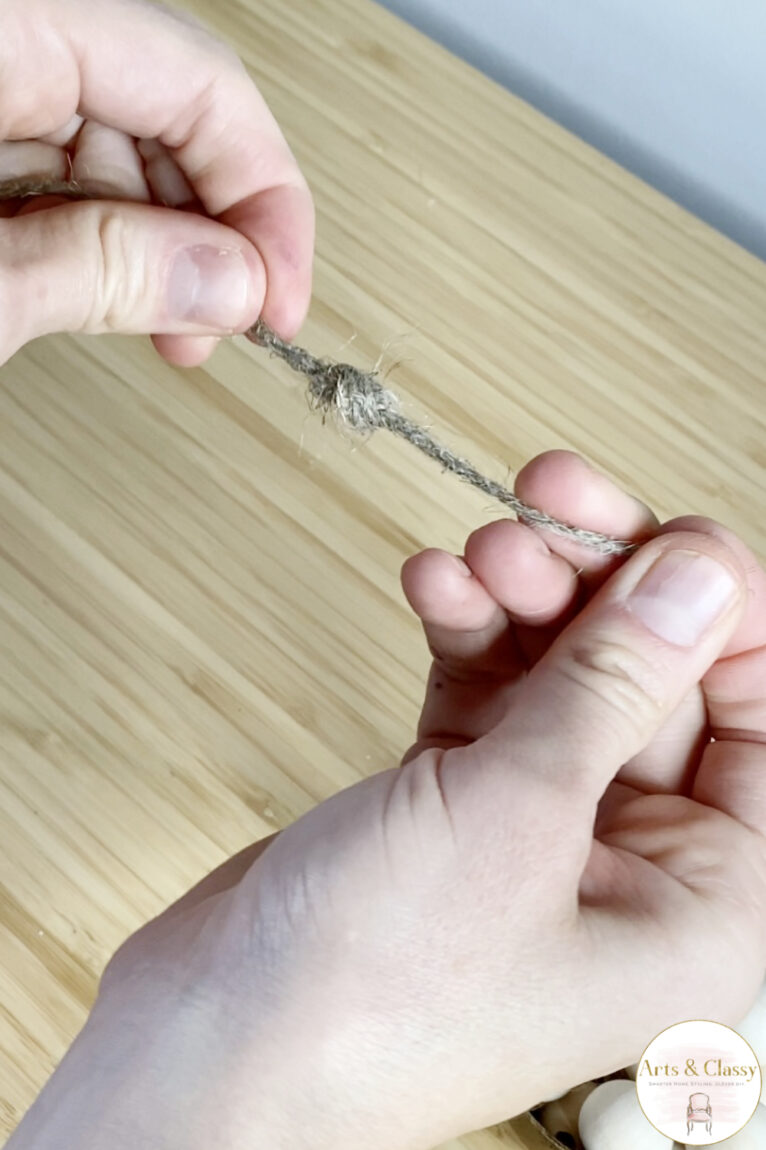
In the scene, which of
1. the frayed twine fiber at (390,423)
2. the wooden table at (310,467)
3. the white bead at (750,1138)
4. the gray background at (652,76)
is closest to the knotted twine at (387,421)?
the frayed twine fiber at (390,423)

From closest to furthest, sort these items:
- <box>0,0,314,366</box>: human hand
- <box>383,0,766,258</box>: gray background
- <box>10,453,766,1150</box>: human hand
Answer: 1. <box>10,453,766,1150</box>: human hand
2. <box>0,0,314,366</box>: human hand
3. <box>383,0,766,258</box>: gray background

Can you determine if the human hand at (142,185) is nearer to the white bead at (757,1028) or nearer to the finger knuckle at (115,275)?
the finger knuckle at (115,275)

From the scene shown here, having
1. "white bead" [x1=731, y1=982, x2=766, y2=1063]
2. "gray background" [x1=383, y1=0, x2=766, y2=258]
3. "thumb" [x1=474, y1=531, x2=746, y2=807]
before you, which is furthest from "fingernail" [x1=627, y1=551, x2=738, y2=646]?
"gray background" [x1=383, y1=0, x2=766, y2=258]

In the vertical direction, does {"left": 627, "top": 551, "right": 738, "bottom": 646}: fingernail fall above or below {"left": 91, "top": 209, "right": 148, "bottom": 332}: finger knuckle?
below

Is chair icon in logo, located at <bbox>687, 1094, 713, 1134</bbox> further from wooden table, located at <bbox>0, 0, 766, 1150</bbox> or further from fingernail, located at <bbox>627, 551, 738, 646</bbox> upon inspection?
fingernail, located at <bbox>627, 551, 738, 646</bbox>

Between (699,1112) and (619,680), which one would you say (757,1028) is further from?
(619,680)

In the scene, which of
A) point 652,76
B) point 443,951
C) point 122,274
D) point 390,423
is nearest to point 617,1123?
point 443,951
